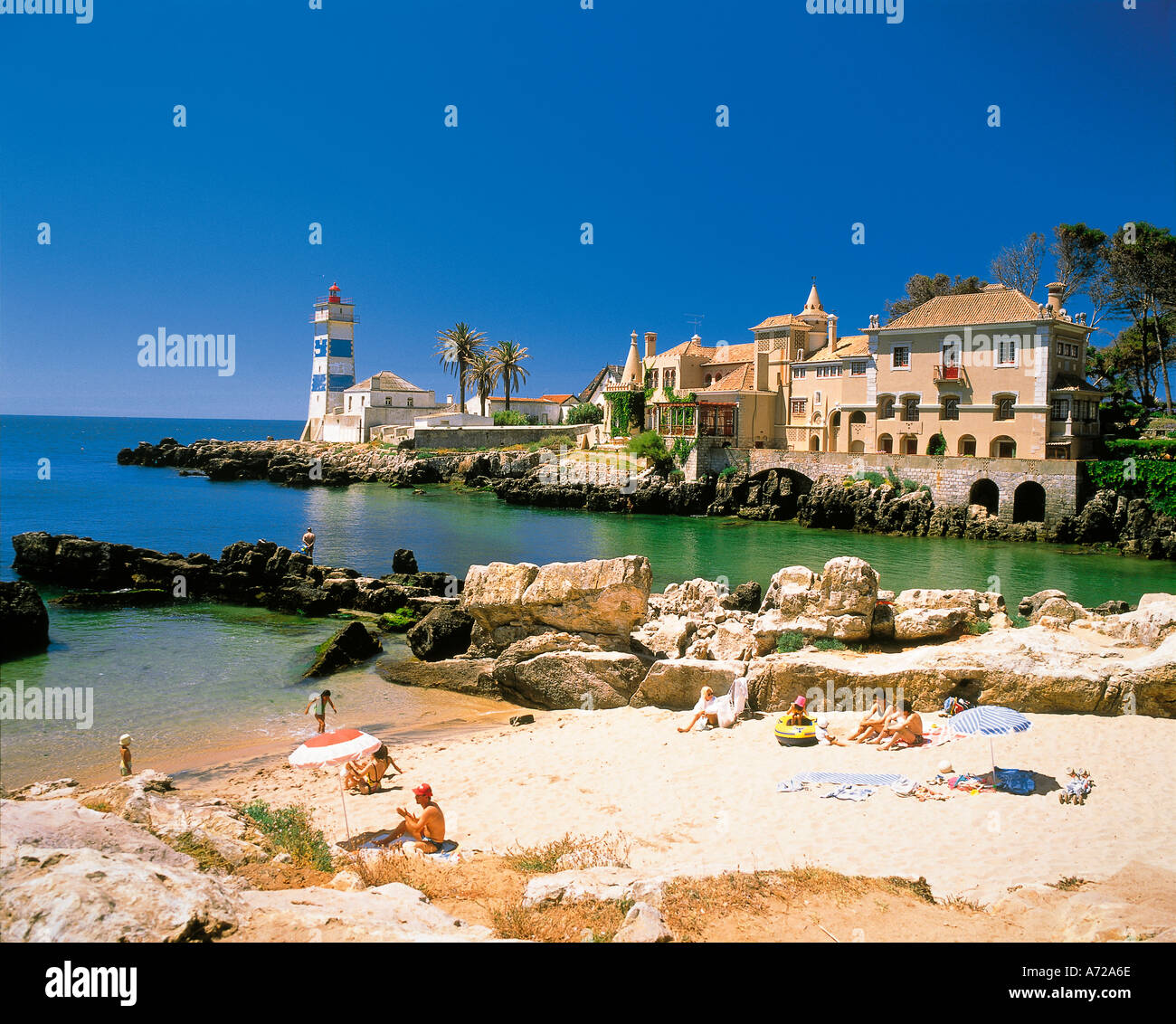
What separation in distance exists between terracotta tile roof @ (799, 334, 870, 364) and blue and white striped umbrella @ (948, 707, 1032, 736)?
49.3 metres

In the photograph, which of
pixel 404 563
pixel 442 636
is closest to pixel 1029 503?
pixel 404 563

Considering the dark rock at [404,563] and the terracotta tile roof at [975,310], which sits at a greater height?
the terracotta tile roof at [975,310]

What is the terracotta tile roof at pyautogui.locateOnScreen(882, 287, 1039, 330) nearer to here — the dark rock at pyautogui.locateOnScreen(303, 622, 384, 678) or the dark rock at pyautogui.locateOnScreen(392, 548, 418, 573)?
the dark rock at pyautogui.locateOnScreen(392, 548, 418, 573)

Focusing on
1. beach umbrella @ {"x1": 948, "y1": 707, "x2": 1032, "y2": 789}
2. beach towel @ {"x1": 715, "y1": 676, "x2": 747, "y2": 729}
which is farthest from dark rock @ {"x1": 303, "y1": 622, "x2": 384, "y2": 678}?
beach umbrella @ {"x1": 948, "y1": 707, "x2": 1032, "y2": 789}

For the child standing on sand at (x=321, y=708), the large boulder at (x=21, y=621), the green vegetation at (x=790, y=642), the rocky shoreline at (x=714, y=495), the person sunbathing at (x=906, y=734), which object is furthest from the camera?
the rocky shoreline at (x=714, y=495)

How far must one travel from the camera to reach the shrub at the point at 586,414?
88562 millimetres

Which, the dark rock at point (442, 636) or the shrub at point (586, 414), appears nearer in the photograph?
the dark rock at point (442, 636)

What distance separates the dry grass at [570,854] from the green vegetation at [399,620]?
15.5 m

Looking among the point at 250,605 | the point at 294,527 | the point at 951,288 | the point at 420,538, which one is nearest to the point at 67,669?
the point at 250,605

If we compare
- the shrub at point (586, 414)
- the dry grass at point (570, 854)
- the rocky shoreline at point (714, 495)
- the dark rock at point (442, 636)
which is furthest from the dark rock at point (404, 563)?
the shrub at point (586, 414)

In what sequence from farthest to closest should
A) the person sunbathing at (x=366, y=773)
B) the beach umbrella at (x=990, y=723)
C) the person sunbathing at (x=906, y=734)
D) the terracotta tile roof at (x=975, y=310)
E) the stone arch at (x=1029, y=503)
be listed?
the terracotta tile roof at (x=975, y=310) → the stone arch at (x=1029, y=503) → the person sunbathing at (x=906, y=734) → the person sunbathing at (x=366, y=773) → the beach umbrella at (x=990, y=723)

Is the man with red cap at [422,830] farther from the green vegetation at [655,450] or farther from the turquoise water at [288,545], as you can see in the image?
the green vegetation at [655,450]

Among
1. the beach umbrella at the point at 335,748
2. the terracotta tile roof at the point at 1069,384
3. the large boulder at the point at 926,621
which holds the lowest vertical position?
the beach umbrella at the point at 335,748
